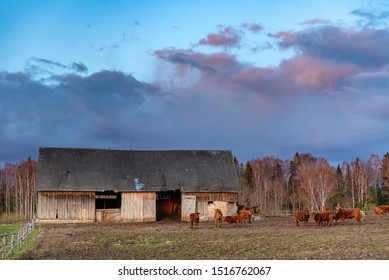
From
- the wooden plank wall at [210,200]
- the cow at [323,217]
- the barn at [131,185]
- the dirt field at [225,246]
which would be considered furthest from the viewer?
the wooden plank wall at [210,200]

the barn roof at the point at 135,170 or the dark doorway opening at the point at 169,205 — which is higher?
the barn roof at the point at 135,170

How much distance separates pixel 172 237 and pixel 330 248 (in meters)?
7.52

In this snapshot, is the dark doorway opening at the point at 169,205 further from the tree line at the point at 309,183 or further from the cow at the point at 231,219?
the tree line at the point at 309,183

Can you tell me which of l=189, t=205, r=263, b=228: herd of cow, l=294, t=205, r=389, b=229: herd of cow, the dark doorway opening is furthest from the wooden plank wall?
l=294, t=205, r=389, b=229: herd of cow

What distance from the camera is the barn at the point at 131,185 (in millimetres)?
36125

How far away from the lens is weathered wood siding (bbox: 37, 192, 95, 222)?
35656 millimetres

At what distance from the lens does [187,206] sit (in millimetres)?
37219

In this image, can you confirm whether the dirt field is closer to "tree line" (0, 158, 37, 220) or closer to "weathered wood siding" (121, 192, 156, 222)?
"weathered wood siding" (121, 192, 156, 222)

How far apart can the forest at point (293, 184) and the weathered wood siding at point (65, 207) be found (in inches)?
799

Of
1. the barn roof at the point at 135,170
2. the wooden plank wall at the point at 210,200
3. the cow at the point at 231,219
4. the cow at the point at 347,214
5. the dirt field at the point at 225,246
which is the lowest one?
the dirt field at the point at 225,246

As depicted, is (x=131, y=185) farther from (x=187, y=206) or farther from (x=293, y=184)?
(x=293, y=184)

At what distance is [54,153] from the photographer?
39.5 meters

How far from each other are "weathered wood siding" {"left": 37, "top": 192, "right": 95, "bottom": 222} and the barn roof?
0.50 m

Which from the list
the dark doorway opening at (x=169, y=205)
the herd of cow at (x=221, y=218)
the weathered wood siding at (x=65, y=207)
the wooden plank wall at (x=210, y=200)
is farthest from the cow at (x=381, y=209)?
the weathered wood siding at (x=65, y=207)
